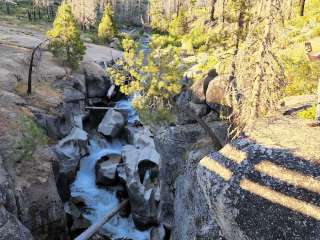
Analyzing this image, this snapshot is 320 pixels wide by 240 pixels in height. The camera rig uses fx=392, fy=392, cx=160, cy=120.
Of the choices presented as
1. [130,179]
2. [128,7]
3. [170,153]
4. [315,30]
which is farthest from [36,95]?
[128,7]

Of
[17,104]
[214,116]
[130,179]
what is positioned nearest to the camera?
[214,116]

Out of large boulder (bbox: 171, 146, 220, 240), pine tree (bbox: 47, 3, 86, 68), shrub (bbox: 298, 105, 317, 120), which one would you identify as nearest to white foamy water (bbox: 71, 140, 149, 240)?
large boulder (bbox: 171, 146, 220, 240)

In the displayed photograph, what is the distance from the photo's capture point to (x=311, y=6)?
119 feet

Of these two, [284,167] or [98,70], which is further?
[98,70]

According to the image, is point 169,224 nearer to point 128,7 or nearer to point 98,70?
point 98,70

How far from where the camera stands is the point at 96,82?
43750 millimetres

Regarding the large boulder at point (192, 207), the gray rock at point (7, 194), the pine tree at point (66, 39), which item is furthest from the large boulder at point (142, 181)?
the pine tree at point (66, 39)

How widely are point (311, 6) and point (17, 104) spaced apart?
1075 inches

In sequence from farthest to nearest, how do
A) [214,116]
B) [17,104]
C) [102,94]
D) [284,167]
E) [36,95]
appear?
[102,94], [36,95], [17,104], [214,116], [284,167]

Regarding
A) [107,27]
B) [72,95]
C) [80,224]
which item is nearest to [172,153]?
→ [80,224]

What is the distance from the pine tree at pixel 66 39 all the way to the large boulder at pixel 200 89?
2216cm

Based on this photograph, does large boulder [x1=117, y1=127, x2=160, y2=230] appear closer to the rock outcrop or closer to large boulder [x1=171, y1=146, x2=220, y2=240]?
large boulder [x1=171, y1=146, x2=220, y2=240]

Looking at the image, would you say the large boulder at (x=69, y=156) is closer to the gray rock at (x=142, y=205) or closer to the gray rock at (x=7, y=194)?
the gray rock at (x=142, y=205)

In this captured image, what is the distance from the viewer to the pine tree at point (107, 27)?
7188cm
